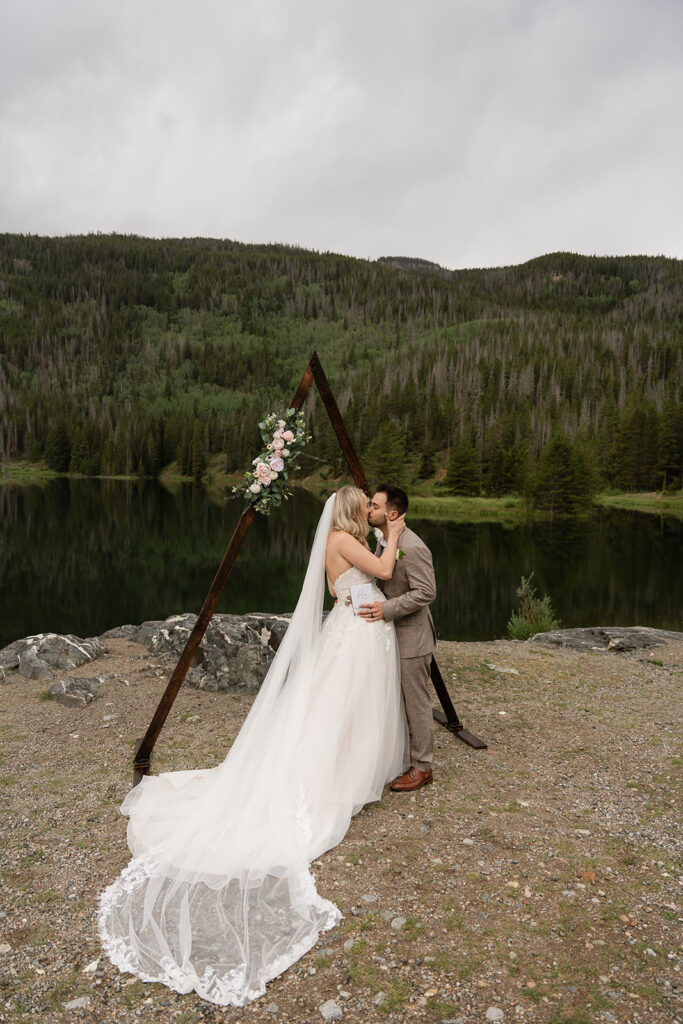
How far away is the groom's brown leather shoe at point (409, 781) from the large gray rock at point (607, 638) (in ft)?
27.1

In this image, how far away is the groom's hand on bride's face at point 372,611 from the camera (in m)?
6.02

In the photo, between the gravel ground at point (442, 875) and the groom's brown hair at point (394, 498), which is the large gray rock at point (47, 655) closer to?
the gravel ground at point (442, 875)

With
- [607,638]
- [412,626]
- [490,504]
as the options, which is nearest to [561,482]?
[490,504]

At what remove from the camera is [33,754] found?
7402mm

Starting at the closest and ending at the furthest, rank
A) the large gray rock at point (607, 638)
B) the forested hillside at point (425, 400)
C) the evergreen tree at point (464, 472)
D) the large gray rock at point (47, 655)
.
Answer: the large gray rock at point (47, 655), the large gray rock at point (607, 638), the evergreen tree at point (464, 472), the forested hillside at point (425, 400)

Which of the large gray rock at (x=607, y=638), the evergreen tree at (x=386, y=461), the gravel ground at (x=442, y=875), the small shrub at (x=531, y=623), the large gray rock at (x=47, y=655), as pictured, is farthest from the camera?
the evergreen tree at (x=386, y=461)

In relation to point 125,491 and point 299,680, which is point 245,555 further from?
point 125,491

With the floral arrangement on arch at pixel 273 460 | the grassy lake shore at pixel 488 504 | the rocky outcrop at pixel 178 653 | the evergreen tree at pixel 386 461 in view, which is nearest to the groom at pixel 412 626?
the floral arrangement on arch at pixel 273 460

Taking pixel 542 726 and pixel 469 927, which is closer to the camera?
pixel 469 927

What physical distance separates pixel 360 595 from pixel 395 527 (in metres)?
0.72

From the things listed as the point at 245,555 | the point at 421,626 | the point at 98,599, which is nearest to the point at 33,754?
the point at 421,626

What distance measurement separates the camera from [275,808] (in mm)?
5230

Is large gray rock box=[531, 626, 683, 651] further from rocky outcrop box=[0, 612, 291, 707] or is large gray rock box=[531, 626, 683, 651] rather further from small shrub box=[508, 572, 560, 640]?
rocky outcrop box=[0, 612, 291, 707]

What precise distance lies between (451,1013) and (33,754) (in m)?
5.72
